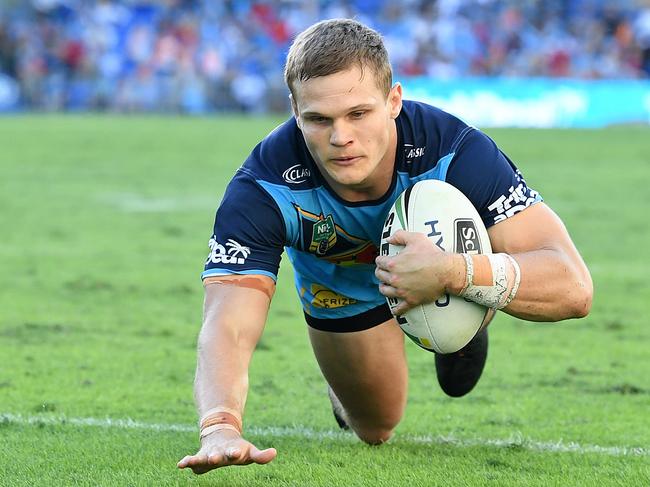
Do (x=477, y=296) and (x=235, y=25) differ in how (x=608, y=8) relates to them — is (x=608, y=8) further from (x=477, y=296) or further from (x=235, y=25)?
(x=477, y=296)

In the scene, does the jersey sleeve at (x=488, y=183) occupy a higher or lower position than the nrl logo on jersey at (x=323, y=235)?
higher

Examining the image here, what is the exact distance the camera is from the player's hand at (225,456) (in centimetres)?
373

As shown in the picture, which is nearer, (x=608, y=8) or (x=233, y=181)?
(x=233, y=181)

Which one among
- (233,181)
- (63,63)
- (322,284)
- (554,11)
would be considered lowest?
(322,284)

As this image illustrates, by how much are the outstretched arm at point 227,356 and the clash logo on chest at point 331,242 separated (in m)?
0.37

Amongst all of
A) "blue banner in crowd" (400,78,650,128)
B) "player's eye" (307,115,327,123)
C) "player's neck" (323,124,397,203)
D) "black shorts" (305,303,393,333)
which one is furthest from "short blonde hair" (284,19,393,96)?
"blue banner in crowd" (400,78,650,128)

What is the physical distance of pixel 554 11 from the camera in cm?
3250

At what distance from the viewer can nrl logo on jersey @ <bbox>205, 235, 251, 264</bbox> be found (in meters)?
4.50

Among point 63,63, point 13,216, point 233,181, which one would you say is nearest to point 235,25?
point 63,63

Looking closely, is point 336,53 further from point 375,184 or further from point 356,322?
point 356,322

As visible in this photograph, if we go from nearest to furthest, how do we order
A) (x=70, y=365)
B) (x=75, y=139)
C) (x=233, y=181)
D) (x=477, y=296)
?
1. (x=477, y=296)
2. (x=233, y=181)
3. (x=70, y=365)
4. (x=75, y=139)

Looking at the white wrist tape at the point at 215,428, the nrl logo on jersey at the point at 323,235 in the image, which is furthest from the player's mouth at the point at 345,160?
the white wrist tape at the point at 215,428

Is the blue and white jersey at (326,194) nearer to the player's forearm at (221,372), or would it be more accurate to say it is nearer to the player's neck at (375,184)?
the player's neck at (375,184)

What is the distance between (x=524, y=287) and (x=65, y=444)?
6.95 ft
